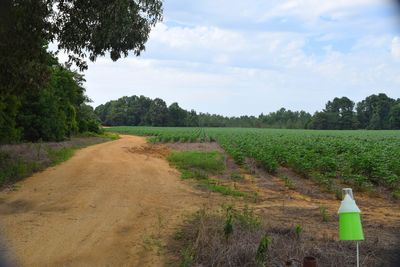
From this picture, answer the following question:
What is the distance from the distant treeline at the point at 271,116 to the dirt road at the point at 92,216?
79742 millimetres

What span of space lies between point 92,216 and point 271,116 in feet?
420

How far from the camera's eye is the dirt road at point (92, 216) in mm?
6453

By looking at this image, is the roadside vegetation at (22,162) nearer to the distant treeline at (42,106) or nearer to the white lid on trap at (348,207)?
the distant treeline at (42,106)

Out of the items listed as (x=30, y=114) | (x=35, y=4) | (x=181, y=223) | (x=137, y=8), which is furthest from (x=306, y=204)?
(x=30, y=114)

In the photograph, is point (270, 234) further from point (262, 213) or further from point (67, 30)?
point (67, 30)

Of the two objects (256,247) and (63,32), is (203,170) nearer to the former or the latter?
(63,32)

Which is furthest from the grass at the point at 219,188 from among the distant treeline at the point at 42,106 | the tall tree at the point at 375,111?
the tall tree at the point at 375,111

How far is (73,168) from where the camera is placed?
16688 millimetres

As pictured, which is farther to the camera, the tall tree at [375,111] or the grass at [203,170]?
the tall tree at [375,111]

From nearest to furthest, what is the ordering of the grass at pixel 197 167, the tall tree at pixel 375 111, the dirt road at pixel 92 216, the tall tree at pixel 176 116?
the dirt road at pixel 92 216 → the grass at pixel 197 167 → the tall tree at pixel 375 111 → the tall tree at pixel 176 116

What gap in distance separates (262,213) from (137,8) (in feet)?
17.5

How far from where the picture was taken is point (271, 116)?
442 ft

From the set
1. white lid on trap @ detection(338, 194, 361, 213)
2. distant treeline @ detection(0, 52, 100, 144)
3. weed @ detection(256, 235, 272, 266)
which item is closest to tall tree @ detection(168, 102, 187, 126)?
distant treeline @ detection(0, 52, 100, 144)

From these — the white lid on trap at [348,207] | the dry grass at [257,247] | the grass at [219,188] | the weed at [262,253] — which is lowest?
the grass at [219,188]
